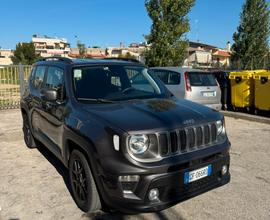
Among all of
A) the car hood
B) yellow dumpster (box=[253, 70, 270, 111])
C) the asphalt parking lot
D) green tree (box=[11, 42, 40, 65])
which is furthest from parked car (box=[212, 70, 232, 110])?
green tree (box=[11, 42, 40, 65])

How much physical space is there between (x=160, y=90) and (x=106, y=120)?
1.69 meters

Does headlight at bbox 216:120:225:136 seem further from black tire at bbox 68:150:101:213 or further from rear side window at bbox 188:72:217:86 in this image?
rear side window at bbox 188:72:217:86

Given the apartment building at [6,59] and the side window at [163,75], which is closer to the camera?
the side window at [163,75]

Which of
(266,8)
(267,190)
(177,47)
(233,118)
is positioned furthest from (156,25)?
(267,190)

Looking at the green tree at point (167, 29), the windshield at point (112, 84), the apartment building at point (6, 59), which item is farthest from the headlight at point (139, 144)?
the apartment building at point (6, 59)

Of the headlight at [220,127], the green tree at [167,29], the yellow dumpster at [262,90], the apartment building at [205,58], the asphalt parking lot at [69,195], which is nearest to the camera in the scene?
the asphalt parking lot at [69,195]

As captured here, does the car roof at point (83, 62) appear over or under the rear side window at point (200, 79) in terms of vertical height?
over

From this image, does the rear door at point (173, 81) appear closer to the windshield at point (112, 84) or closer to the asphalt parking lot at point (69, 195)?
the asphalt parking lot at point (69, 195)

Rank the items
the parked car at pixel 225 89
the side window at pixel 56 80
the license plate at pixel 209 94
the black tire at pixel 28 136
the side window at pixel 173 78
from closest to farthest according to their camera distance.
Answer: the side window at pixel 56 80, the black tire at pixel 28 136, the license plate at pixel 209 94, the side window at pixel 173 78, the parked car at pixel 225 89

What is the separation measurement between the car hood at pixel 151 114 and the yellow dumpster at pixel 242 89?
6815 millimetres

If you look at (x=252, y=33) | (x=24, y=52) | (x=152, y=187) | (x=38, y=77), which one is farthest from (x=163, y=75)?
(x=24, y=52)

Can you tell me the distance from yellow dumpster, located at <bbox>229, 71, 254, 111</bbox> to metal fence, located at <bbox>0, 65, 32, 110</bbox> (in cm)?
805

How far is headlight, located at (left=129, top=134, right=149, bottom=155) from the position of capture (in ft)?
10.4

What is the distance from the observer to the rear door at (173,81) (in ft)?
29.6
